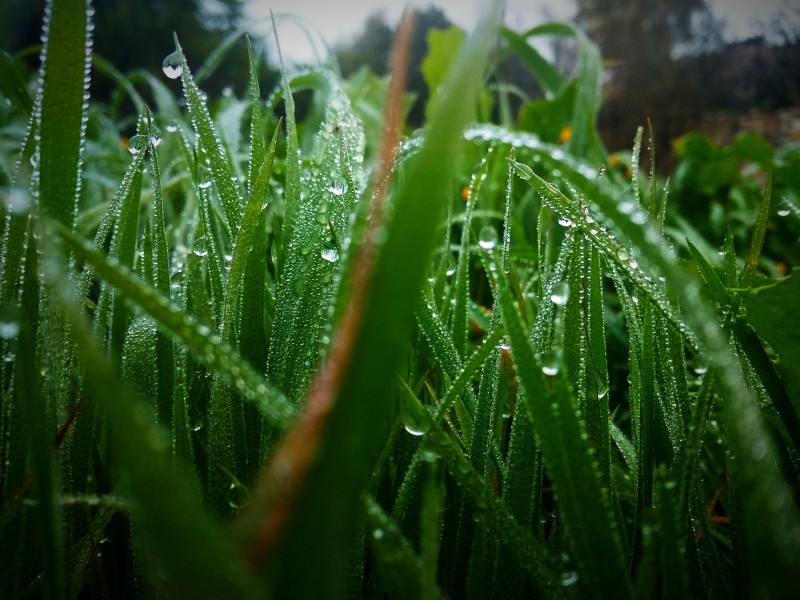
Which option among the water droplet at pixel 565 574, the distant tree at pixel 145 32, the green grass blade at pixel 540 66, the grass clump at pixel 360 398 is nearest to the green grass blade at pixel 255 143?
the grass clump at pixel 360 398

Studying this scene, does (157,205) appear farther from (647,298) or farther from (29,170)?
(647,298)

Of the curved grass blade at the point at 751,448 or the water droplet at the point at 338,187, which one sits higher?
the water droplet at the point at 338,187

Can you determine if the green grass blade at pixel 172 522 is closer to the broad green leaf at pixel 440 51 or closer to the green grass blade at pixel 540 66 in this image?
the green grass blade at pixel 540 66

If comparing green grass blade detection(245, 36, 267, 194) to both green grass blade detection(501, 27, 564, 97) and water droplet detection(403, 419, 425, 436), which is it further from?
green grass blade detection(501, 27, 564, 97)

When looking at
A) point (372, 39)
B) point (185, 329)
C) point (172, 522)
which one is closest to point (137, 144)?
point (185, 329)

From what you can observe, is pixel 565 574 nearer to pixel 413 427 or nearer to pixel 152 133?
pixel 413 427

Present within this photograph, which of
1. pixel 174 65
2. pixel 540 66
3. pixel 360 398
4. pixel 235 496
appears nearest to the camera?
pixel 360 398

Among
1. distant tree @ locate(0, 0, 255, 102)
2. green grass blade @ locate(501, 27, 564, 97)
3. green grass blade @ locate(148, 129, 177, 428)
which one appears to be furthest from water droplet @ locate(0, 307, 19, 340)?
distant tree @ locate(0, 0, 255, 102)
